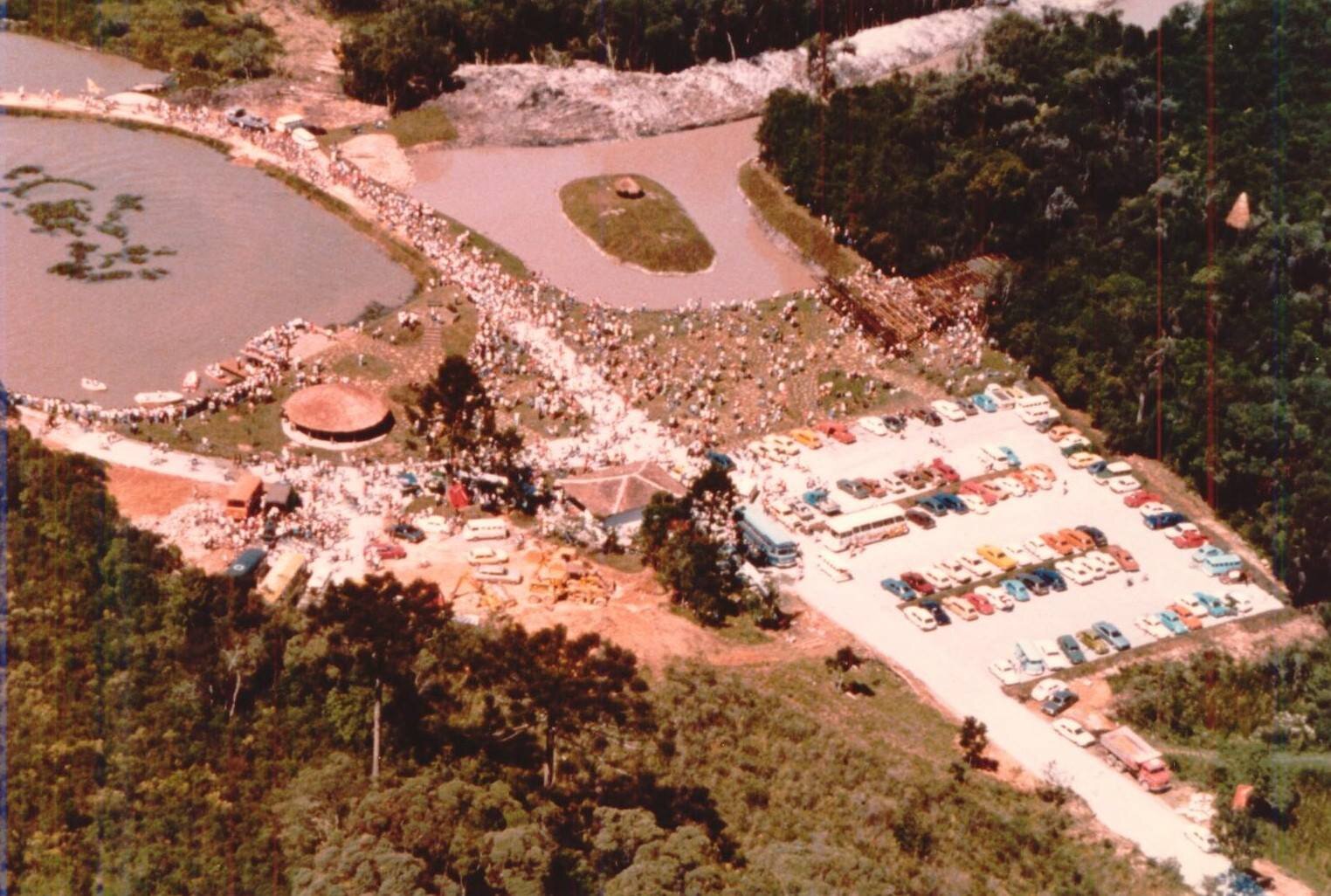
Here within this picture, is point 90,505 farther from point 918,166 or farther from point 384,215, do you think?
point 918,166

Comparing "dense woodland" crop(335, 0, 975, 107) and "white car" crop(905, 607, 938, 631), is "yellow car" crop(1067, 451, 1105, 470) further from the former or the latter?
"dense woodland" crop(335, 0, 975, 107)

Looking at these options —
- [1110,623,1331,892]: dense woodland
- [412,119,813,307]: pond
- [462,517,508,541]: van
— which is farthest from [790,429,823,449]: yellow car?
[1110,623,1331,892]: dense woodland

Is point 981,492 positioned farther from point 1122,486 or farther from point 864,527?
point 1122,486

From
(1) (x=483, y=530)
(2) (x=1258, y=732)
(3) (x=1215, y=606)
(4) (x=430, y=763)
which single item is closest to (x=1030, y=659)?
(2) (x=1258, y=732)

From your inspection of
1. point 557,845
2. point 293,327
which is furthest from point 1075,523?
point 293,327

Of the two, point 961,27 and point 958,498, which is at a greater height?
point 961,27

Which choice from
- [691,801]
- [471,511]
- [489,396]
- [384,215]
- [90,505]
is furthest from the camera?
[384,215]
